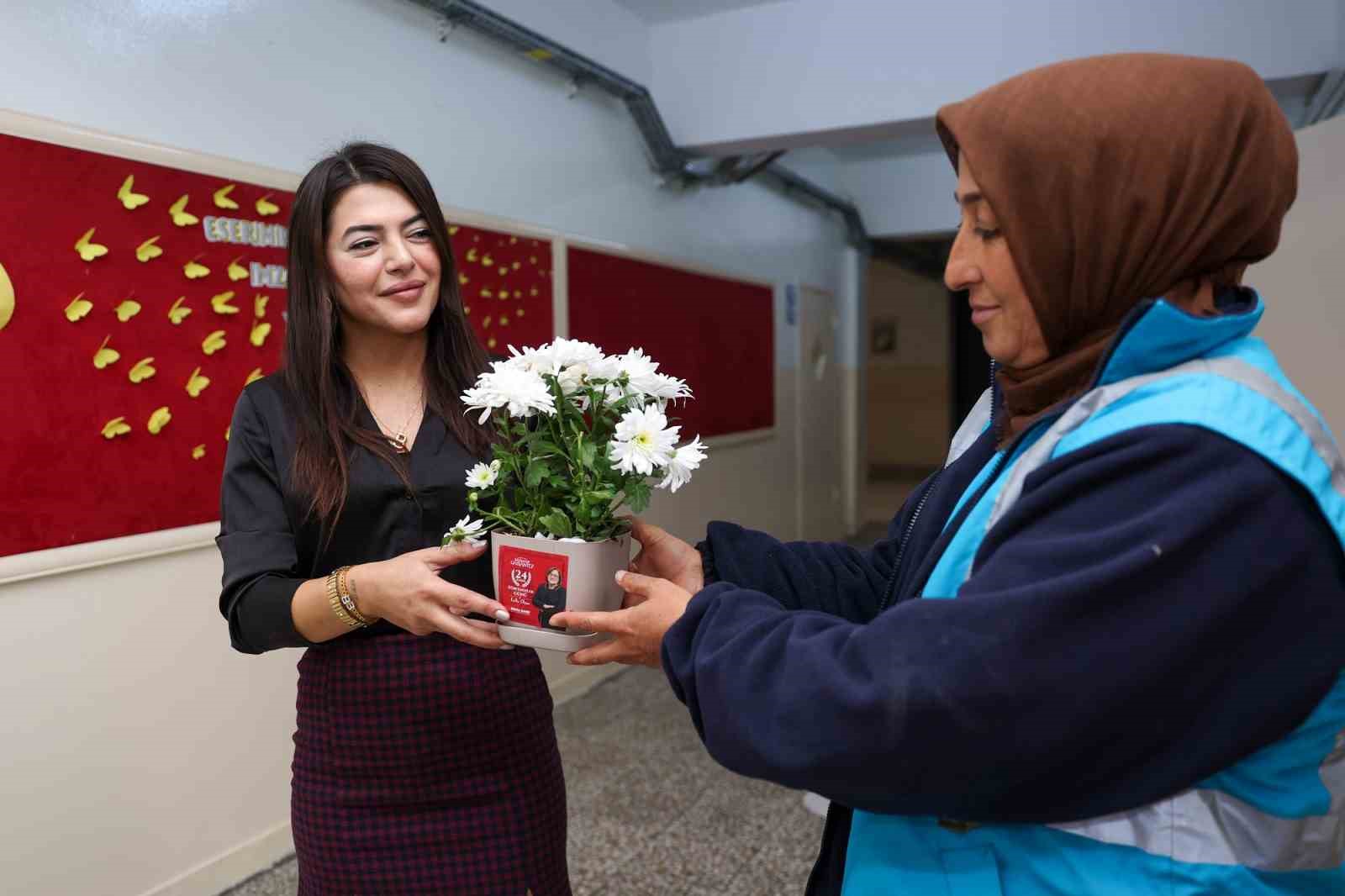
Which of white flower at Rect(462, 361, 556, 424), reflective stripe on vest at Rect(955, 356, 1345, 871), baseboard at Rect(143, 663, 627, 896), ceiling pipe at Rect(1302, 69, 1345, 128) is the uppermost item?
ceiling pipe at Rect(1302, 69, 1345, 128)

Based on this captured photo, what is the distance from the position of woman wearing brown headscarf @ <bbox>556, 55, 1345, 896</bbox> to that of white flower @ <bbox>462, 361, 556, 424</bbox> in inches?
15.0

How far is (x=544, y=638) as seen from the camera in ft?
3.66

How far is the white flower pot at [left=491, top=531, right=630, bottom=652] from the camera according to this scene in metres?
1.10

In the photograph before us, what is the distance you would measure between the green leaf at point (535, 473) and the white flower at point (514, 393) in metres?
0.06

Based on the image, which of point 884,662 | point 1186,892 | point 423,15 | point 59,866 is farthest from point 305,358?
point 423,15

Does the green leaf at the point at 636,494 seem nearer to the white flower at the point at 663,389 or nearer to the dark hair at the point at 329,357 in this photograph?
the white flower at the point at 663,389

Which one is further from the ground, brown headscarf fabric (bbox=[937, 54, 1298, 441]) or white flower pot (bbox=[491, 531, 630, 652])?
brown headscarf fabric (bbox=[937, 54, 1298, 441])

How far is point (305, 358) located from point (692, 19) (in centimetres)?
364

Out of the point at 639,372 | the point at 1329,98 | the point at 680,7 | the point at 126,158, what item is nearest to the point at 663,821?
the point at 639,372

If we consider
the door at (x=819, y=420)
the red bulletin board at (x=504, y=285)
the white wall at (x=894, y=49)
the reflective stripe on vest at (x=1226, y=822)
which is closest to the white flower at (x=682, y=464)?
the reflective stripe on vest at (x=1226, y=822)

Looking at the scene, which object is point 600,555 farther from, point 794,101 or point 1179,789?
point 794,101

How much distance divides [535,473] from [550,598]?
151 mm

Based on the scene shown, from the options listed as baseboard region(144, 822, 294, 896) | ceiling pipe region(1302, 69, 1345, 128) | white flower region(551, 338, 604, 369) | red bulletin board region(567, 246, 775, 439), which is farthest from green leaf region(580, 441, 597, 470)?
ceiling pipe region(1302, 69, 1345, 128)

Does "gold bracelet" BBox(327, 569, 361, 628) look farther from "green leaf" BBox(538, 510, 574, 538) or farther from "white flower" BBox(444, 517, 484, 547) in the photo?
"green leaf" BBox(538, 510, 574, 538)
